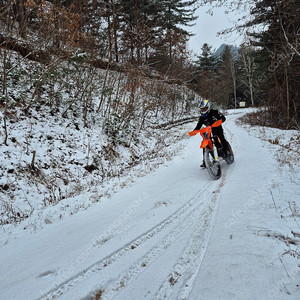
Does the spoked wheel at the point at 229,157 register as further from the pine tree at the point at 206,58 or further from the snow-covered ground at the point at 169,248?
the pine tree at the point at 206,58

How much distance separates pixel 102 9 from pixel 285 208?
1096cm

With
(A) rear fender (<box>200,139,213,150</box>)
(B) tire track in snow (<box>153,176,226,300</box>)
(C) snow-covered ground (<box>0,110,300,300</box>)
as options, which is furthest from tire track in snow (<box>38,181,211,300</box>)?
(A) rear fender (<box>200,139,213,150</box>)

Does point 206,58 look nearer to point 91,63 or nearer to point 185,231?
point 91,63

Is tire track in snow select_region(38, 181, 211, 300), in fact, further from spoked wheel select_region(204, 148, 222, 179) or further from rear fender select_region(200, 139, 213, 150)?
rear fender select_region(200, 139, 213, 150)

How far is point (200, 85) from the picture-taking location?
27.1 m

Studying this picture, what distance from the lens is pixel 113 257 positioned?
7.28 ft

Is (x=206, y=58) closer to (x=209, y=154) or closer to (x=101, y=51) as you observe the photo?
(x=101, y=51)

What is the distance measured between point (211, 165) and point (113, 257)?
372 cm

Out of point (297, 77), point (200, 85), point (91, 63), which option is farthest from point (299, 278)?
point (200, 85)

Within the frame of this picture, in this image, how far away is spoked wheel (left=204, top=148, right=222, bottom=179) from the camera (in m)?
5.06

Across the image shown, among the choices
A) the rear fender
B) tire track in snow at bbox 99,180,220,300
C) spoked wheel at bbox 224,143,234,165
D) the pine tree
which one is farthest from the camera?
the pine tree

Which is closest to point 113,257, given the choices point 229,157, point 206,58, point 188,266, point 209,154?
point 188,266

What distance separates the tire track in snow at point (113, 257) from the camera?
5.81 ft

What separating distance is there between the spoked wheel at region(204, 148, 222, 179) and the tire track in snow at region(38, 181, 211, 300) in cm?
174
